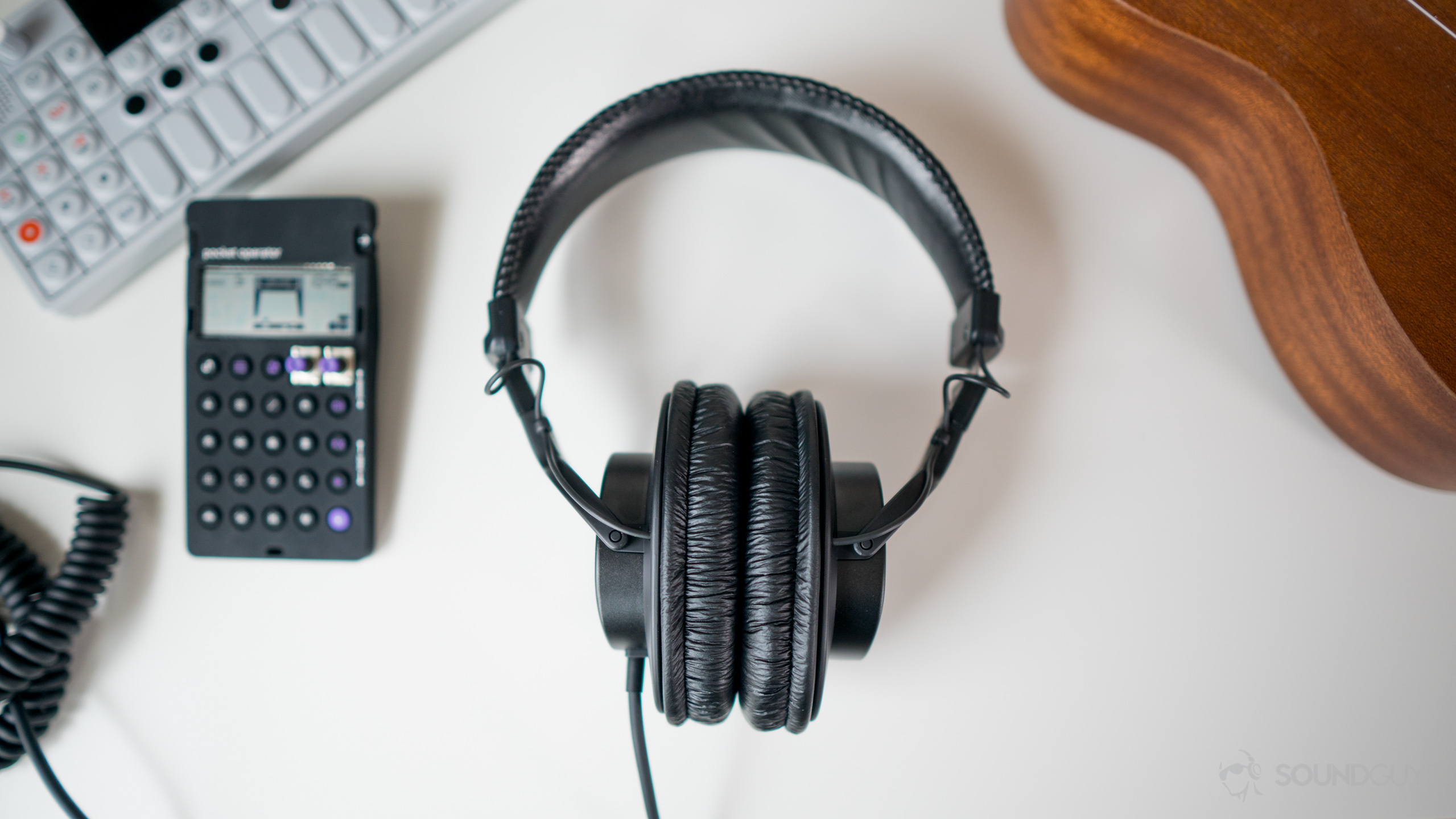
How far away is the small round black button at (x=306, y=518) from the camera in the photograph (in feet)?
1.78

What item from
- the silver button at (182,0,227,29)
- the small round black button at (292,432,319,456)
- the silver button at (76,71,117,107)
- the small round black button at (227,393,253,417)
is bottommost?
the small round black button at (292,432,319,456)

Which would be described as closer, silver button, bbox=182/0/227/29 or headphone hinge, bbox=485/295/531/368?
headphone hinge, bbox=485/295/531/368

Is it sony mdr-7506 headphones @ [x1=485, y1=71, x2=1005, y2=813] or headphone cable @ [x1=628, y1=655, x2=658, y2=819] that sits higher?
sony mdr-7506 headphones @ [x1=485, y1=71, x2=1005, y2=813]

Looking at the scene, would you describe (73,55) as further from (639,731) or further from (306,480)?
(639,731)

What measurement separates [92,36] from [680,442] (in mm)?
659

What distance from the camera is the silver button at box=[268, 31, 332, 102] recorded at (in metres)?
0.57

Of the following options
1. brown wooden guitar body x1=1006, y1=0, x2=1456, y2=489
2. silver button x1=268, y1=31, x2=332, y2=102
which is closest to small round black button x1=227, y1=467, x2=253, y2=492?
silver button x1=268, y1=31, x2=332, y2=102

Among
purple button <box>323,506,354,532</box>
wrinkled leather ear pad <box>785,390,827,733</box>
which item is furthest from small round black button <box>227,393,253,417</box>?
wrinkled leather ear pad <box>785,390,827,733</box>

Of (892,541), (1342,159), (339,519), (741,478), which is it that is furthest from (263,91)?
(1342,159)

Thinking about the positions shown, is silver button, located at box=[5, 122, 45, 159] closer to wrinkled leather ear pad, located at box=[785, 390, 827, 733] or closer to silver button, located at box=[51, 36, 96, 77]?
silver button, located at box=[51, 36, 96, 77]

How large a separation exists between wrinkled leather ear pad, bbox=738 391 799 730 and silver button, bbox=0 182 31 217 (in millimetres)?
661

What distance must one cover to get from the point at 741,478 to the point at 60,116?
67cm

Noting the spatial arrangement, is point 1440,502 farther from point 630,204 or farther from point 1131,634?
point 630,204

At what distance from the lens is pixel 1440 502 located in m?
0.55
